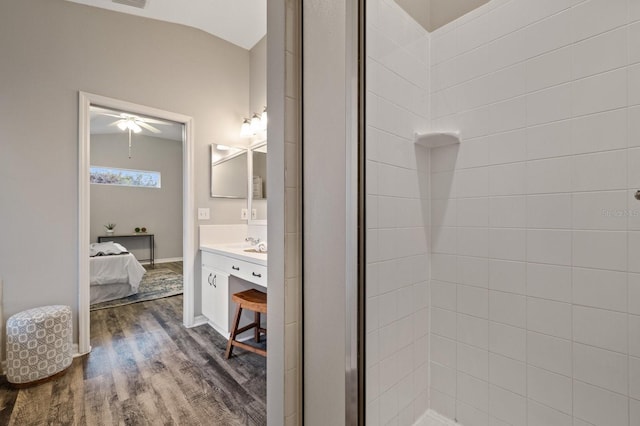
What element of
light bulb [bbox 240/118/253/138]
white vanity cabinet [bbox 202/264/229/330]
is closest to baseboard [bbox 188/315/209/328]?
white vanity cabinet [bbox 202/264/229/330]

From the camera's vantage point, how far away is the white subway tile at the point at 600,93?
3.16 ft

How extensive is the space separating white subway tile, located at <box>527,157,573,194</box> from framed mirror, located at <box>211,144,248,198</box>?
253 centimetres

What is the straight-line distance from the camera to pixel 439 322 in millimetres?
1457

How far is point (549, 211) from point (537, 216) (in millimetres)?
44

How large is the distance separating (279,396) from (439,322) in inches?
34.7

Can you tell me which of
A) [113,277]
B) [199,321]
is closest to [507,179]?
[199,321]

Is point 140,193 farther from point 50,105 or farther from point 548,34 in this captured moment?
point 548,34

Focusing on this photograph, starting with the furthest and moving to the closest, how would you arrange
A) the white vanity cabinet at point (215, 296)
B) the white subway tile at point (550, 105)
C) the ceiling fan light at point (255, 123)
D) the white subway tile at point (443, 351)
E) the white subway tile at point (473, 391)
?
the ceiling fan light at point (255, 123), the white vanity cabinet at point (215, 296), the white subway tile at point (443, 351), the white subway tile at point (473, 391), the white subway tile at point (550, 105)

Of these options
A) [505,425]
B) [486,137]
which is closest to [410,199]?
[486,137]

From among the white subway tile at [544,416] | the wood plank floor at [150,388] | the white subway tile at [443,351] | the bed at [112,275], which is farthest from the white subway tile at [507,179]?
the bed at [112,275]

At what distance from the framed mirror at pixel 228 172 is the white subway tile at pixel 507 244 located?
95.2 inches

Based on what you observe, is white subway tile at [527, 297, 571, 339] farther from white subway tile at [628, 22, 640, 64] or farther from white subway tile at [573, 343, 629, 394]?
white subway tile at [628, 22, 640, 64]

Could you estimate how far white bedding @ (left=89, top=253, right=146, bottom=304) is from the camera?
11.2 ft

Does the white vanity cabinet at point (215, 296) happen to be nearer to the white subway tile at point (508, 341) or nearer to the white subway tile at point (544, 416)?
the white subway tile at point (508, 341)
